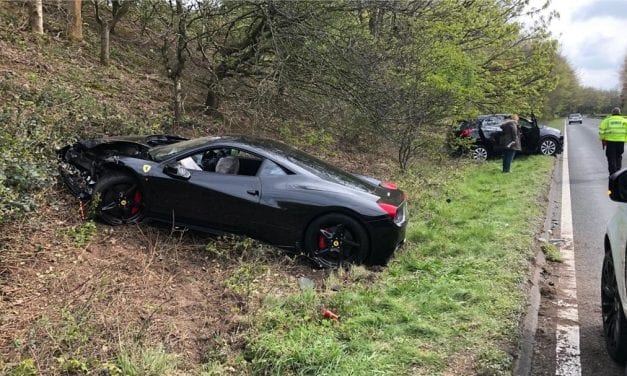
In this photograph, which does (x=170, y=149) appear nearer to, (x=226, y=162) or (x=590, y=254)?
(x=226, y=162)

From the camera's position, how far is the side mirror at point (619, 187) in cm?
344

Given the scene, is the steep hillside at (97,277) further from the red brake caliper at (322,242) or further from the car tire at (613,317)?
the car tire at (613,317)

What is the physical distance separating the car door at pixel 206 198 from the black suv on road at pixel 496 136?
40.4 feet

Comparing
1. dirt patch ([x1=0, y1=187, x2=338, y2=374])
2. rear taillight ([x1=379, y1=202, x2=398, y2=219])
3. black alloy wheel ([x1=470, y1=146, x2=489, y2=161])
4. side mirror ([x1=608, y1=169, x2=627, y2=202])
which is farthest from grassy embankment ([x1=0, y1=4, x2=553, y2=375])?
black alloy wheel ([x1=470, y1=146, x2=489, y2=161])

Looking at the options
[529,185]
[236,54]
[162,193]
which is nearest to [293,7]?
[236,54]

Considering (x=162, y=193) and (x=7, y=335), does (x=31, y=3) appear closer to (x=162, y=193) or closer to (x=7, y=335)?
(x=162, y=193)

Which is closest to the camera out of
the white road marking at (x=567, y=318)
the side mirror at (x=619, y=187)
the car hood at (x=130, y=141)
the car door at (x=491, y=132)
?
the side mirror at (x=619, y=187)

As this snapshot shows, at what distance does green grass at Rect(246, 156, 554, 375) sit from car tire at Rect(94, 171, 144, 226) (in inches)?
94.6

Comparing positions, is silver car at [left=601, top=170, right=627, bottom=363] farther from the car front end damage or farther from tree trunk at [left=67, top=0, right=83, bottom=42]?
tree trunk at [left=67, top=0, right=83, bottom=42]

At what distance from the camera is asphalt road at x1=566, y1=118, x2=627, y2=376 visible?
13.5 ft

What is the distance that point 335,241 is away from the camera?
6.07 m

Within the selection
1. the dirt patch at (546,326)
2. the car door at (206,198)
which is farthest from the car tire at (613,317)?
the car door at (206,198)

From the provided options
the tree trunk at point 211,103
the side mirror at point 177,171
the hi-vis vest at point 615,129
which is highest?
the tree trunk at point 211,103

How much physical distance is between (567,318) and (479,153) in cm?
1303
